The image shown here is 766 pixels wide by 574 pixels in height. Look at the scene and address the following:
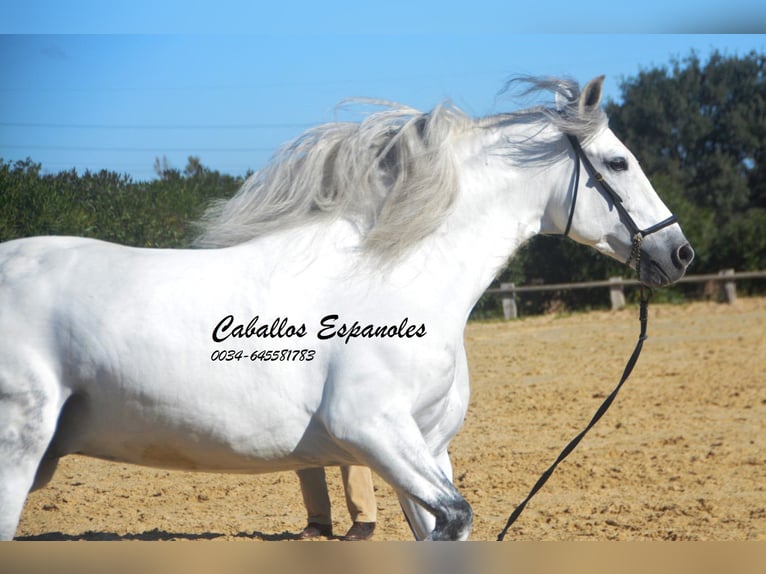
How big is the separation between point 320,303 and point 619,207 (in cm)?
116

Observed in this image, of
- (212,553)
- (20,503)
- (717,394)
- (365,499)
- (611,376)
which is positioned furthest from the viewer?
(611,376)

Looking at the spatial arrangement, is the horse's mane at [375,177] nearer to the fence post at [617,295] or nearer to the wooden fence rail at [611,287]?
the wooden fence rail at [611,287]

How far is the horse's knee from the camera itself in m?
2.72

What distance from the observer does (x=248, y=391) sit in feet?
9.08

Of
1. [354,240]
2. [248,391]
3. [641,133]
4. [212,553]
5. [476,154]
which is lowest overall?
[212,553]

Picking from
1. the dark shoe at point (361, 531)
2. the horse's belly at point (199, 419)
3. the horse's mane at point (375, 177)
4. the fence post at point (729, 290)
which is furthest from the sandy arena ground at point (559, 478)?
the fence post at point (729, 290)

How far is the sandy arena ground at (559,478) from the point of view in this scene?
4.71m

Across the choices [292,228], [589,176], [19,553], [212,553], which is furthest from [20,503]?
[589,176]

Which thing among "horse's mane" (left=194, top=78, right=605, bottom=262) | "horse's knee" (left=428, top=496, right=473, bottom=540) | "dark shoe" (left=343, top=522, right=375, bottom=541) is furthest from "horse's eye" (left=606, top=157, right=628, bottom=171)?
"dark shoe" (left=343, top=522, right=375, bottom=541)

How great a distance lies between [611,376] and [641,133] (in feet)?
50.5

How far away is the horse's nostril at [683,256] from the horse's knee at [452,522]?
3.94 ft

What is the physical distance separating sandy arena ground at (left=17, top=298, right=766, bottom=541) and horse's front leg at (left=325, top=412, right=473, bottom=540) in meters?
1.82

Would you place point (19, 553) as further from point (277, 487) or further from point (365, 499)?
point (277, 487)

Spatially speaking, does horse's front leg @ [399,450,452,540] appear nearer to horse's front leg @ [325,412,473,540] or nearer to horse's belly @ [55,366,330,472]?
horse's front leg @ [325,412,473,540]
